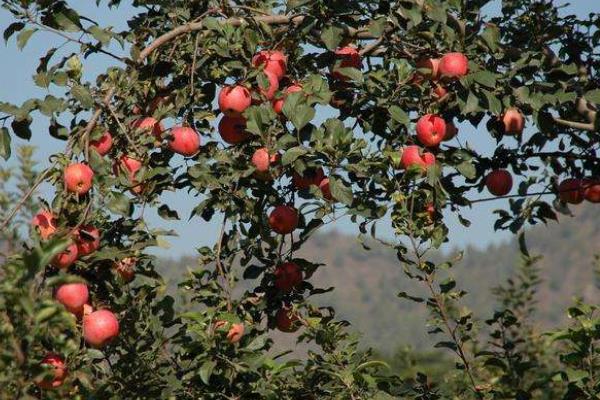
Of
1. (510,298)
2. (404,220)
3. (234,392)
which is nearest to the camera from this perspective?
(234,392)

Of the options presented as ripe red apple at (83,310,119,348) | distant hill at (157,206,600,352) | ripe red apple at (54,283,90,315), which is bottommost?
ripe red apple at (83,310,119,348)

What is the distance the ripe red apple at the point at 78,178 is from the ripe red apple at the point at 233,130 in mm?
718

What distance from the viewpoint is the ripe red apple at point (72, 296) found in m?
4.02

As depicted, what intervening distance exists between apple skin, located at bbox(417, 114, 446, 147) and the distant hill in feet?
334

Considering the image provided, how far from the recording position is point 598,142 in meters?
5.11

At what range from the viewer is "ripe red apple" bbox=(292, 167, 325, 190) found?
4.38m

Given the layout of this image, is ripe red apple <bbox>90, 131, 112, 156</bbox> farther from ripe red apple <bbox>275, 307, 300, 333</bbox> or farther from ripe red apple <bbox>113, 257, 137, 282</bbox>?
ripe red apple <bbox>275, 307, 300, 333</bbox>

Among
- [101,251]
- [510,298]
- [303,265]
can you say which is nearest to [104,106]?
[101,251]

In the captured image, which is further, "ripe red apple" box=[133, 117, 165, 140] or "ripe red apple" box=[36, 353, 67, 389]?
"ripe red apple" box=[133, 117, 165, 140]

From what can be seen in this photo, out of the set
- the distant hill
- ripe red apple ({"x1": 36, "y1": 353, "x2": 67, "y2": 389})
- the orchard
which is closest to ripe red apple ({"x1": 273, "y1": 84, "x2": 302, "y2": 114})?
the orchard

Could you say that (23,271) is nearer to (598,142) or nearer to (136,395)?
(136,395)

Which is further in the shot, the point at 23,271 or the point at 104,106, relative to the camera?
the point at 104,106

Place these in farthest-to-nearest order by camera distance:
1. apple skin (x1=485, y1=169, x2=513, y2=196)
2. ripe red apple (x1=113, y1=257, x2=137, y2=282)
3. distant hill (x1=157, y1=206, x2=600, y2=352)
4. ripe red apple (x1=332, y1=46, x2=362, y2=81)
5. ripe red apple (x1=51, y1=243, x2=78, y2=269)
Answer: distant hill (x1=157, y1=206, x2=600, y2=352) → apple skin (x1=485, y1=169, x2=513, y2=196) → ripe red apple (x1=332, y1=46, x2=362, y2=81) → ripe red apple (x1=113, y1=257, x2=137, y2=282) → ripe red apple (x1=51, y1=243, x2=78, y2=269)

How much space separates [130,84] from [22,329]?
1667mm
